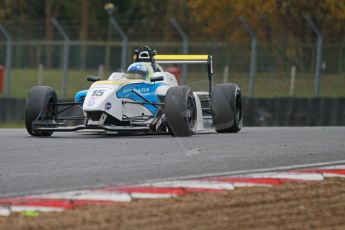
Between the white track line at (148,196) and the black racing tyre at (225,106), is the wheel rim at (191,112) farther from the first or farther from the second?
the white track line at (148,196)

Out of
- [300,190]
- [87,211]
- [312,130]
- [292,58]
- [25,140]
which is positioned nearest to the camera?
[87,211]

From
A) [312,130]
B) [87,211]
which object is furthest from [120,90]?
[87,211]

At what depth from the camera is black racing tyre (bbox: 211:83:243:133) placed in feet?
50.0

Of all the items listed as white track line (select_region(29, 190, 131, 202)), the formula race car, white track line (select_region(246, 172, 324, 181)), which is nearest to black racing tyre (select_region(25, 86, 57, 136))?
the formula race car

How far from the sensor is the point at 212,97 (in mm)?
15203

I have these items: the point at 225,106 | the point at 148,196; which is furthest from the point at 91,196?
the point at 225,106

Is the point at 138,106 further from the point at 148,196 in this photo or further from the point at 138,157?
the point at 148,196

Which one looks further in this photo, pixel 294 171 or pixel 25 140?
pixel 25 140

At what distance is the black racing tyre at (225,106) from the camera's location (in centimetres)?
1524

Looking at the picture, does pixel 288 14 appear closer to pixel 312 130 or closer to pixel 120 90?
pixel 312 130

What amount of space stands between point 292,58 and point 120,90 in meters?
12.7

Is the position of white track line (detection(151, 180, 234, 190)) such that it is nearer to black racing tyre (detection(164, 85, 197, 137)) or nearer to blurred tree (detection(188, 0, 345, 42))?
black racing tyre (detection(164, 85, 197, 137))

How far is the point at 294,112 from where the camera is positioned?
22156mm

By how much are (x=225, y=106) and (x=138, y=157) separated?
14.1 feet
